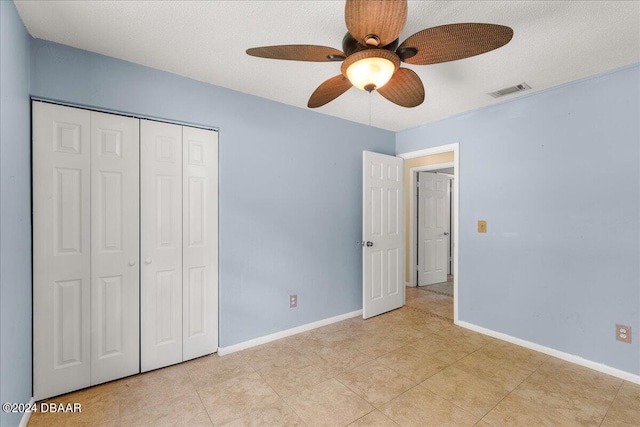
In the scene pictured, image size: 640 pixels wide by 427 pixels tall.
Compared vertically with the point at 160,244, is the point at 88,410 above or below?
below

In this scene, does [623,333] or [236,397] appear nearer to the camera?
[236,397]

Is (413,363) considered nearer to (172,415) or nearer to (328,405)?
(328,405)

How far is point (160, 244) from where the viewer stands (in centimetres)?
233

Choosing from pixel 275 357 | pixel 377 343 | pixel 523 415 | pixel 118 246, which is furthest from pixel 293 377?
pixel 118 246

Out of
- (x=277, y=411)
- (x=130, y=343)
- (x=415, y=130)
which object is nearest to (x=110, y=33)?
(x=130, y=343)

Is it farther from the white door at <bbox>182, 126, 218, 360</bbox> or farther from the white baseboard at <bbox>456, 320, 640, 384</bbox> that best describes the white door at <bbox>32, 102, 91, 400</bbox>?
the white baseboard at <bbox>456, 320, 640, 384</bbox>

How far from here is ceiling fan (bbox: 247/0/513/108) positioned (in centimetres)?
112

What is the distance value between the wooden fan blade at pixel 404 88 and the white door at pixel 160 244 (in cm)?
174

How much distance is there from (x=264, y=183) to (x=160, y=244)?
3.47 feet

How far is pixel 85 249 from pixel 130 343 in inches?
31.1

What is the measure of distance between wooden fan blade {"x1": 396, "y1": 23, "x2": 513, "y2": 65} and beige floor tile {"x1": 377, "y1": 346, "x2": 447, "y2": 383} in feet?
7.25

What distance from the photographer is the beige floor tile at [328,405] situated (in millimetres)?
1775

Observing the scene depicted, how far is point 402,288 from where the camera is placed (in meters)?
3.89

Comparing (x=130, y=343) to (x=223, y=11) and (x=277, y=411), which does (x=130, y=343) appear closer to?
(x=277, y=411)
